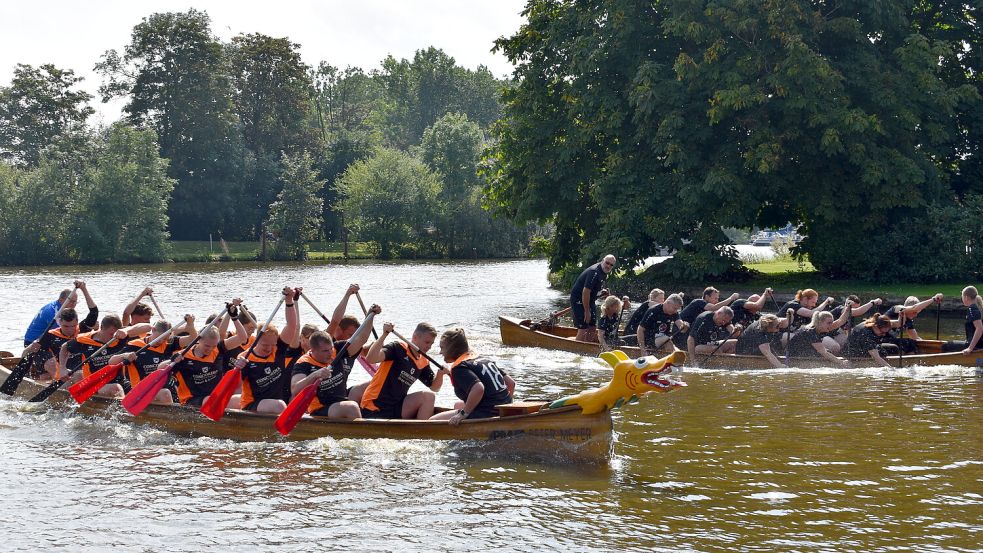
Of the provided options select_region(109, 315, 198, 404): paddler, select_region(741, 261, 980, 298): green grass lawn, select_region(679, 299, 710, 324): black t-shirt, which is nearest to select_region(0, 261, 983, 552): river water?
select_region(109, 315, 198, 404): paddler

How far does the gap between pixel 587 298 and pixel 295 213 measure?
51.4 metres

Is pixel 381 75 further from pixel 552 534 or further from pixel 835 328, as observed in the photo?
pixel 552 534

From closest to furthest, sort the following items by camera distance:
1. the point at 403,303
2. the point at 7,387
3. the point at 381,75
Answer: the point at 7,387 < the point at 403,303 < the point at 381,75

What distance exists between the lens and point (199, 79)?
73.7 metres

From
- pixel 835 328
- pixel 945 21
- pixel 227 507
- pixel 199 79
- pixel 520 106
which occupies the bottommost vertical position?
pixel 227 507

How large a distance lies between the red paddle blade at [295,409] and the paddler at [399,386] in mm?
737

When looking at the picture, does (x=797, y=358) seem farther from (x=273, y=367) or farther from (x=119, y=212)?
(x=119, y=212)

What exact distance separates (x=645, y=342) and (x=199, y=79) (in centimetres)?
6293

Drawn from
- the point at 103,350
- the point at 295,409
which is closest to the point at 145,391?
the point at 103,350

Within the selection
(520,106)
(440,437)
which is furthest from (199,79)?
Answer: (440,437)

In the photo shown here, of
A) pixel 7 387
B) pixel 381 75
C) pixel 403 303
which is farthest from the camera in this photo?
pixel 381 75

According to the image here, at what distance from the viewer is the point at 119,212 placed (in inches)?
2427

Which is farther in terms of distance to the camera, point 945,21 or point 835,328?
point 945,21

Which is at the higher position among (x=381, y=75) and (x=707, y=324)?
(x=381, y=75)
